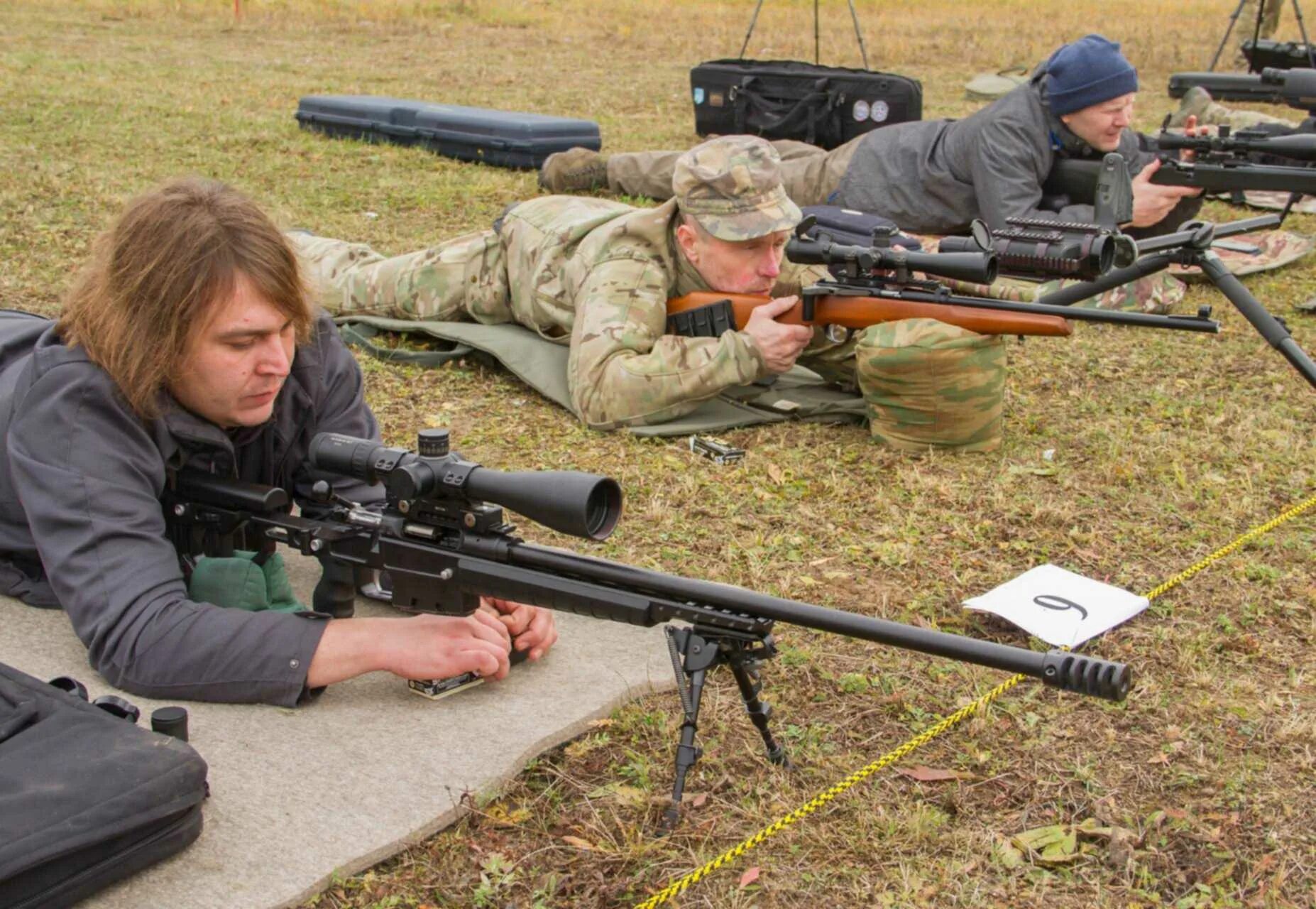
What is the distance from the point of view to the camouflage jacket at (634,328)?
572 cm

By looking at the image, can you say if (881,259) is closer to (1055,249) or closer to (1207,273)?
(1055,249)

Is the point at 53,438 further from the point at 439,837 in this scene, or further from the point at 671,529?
the point at 671,529

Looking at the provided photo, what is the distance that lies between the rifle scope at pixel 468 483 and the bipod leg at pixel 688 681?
0.96ft

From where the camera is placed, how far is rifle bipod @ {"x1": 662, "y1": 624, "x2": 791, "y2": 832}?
287 centimetres

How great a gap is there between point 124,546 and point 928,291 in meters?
3.33

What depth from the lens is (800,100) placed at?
12070mm

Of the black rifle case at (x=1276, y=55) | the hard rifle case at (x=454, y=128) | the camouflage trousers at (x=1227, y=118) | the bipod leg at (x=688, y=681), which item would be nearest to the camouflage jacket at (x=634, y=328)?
the bipod leg at (x=688, y=681)

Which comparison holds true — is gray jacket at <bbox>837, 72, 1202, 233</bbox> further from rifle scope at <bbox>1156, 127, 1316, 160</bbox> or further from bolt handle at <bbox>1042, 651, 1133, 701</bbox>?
bolt handle at <bbox>1042, 651, 1133, 701</bbox>

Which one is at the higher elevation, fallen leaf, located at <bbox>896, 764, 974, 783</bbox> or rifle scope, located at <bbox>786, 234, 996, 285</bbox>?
rifle scope, located at <bbox>786, 234, 996, 285</bbox>

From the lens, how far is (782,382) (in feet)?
21.9

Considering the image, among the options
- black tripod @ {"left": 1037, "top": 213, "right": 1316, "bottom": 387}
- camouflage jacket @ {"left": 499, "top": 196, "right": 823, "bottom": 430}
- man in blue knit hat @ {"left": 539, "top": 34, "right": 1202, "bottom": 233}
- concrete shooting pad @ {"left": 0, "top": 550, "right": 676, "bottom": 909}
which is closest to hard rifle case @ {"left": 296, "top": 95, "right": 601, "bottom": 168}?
man in blue knit hat @ {"left": 539, "top": 34, "right": 1202, "bottom": 233}

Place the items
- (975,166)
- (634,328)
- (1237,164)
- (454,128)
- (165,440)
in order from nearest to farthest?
(165,440) < (634,328) < (1237,164) < (975,166) < (454,128)

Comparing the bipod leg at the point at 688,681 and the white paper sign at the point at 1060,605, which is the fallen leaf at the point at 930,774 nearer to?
the bipod leg at the point at 688,681

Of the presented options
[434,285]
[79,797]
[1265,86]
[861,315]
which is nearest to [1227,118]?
[1265,86]
